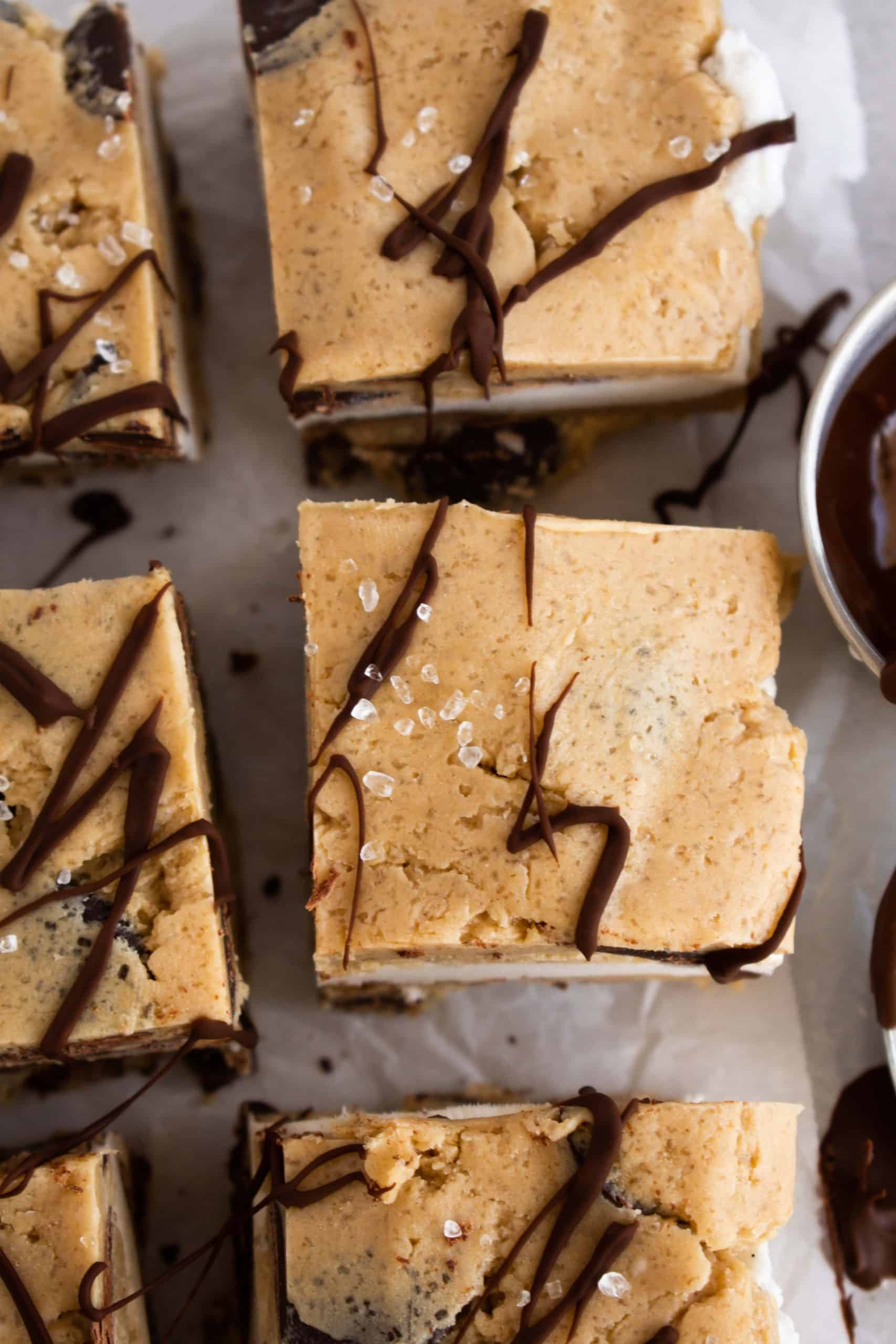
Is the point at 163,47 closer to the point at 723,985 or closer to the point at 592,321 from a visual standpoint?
the point at 592,321

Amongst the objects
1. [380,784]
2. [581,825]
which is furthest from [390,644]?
Result: [581,825]

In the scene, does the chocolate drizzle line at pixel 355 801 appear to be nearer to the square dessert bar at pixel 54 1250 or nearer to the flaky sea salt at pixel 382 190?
the square dessert bar at pixel 54 1250

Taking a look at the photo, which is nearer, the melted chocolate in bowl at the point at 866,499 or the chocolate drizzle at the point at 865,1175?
the melted chocolate in bowl at the point at 866,499

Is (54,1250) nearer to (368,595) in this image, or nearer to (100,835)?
(100,835)

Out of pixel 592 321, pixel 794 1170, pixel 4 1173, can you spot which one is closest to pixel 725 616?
pixel 592 321

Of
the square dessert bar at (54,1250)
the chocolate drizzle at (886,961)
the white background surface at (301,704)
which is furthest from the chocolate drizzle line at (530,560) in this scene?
the square dessert bar at (54,1250)

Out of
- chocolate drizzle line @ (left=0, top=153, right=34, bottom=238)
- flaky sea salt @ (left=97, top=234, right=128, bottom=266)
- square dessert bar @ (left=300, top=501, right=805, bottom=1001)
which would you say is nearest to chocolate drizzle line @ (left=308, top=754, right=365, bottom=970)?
square dessert bar @ (left=300, top=501, right=805, bottom=1001)

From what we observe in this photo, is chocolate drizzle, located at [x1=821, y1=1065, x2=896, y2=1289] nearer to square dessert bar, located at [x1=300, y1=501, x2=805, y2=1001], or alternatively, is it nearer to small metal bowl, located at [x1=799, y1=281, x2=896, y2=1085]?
square dessert bar, located at [x1=300, y1=501, x2=805, y2=1001]
